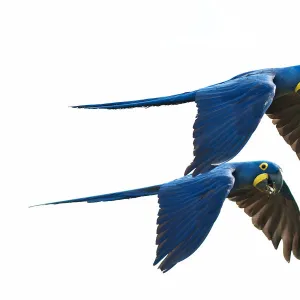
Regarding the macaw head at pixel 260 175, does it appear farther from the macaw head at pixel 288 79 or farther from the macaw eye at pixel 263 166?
the macaw head at pixel 288 79

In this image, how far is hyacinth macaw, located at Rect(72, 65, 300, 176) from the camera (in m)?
14.4

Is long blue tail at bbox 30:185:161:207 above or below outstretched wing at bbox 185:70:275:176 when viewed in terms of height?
below

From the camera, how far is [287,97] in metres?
17.6

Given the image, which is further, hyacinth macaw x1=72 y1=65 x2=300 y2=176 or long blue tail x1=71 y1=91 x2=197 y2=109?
long blue tail x1=71 y1=91 x2=197 y2=109

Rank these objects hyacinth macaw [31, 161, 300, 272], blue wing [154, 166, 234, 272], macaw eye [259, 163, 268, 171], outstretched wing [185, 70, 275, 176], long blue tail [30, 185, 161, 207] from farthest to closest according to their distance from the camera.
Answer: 1. macaw eye [259, 163, 268, 171]
2. long blue tail [30, 185, 161, 207]
3. outstretched wing [185, 70, 275, 176]
4. hyacinth macaw [31, 161, 300, 272]
5. blue wing [154, 166, 234, 272]

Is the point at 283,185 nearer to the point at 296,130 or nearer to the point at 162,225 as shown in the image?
the point at 296,130

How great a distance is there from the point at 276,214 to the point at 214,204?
3.01 meters

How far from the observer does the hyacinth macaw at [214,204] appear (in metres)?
14.2

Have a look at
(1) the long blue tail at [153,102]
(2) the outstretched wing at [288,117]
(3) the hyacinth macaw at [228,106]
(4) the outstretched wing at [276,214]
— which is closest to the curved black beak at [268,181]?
(3) the hyacinth macaw at [228,106]

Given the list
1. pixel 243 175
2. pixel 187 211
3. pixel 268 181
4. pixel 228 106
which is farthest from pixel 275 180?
pixel 187 211

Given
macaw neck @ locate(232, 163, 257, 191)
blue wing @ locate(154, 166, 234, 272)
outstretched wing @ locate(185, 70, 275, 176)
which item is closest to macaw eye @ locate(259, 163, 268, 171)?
macaw neck @ locate(232, 163, 257, 191)

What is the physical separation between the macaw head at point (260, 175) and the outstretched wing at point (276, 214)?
4.85ft

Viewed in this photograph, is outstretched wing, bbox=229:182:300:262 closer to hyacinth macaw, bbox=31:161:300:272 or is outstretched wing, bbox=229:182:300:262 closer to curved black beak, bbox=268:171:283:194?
hyacinth macaw, bbox=31:161:300:272

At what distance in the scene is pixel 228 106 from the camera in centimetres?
1505
